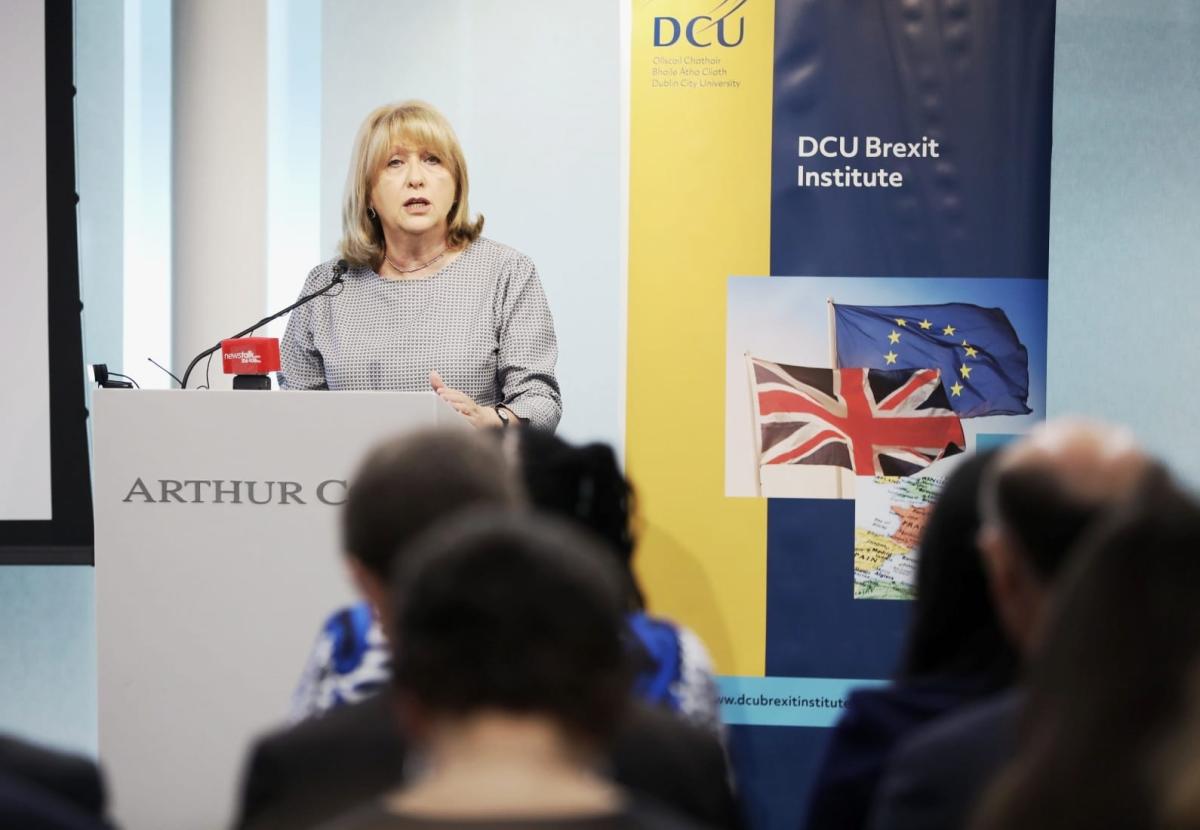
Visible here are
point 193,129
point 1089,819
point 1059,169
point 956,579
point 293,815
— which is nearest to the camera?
point 1089,819

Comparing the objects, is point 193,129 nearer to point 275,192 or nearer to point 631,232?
point 275,192

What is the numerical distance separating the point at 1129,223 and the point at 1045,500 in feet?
10.6

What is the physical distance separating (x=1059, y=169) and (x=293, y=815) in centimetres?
353

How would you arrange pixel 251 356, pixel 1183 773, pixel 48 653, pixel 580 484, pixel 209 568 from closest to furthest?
1. pixel 1183 773
2. pixel 580 484
3. pixel 209 568
4. pixel 251 356
5. pixel 48 653

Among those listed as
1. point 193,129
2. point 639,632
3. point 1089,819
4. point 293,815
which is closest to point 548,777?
point 1089,819

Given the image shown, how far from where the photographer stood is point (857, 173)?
171 inches

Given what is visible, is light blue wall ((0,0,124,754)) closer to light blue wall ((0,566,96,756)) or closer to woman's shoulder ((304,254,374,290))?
light blue wall ((0,566,96,756))

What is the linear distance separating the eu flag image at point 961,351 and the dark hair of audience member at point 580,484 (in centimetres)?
239

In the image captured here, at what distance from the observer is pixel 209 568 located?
2719 millimetres

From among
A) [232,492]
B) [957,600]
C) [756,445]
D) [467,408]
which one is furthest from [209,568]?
[756,445]

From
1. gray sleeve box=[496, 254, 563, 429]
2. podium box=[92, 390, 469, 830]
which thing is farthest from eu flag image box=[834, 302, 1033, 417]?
podium box=[92, 390, 469, 830]

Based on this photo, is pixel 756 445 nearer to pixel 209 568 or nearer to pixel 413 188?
pixel 413 188

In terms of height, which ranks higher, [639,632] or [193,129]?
[193,129]

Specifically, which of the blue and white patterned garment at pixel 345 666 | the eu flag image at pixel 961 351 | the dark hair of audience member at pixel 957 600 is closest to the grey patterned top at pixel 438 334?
Result: the eu flag image at pixel 961 351
